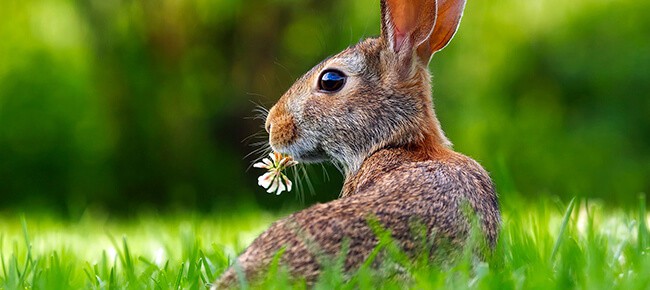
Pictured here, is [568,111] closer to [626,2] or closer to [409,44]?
[626,2]

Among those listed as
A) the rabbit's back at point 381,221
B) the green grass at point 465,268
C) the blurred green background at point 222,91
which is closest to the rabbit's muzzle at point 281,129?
the green grass at point 465,268

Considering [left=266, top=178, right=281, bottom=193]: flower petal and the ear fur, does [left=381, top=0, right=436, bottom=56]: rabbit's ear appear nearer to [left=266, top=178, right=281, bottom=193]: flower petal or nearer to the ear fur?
the ear fur

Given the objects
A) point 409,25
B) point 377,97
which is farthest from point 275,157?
point 409,25

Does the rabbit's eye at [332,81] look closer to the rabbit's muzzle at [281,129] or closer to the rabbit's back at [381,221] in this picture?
the rabbit's muzzle at [281,129]

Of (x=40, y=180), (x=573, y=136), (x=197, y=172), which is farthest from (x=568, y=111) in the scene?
(x=40, y=180)

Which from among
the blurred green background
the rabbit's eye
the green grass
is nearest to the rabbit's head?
the rabbit's eye

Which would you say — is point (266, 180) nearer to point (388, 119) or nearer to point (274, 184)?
point (274, 184)
